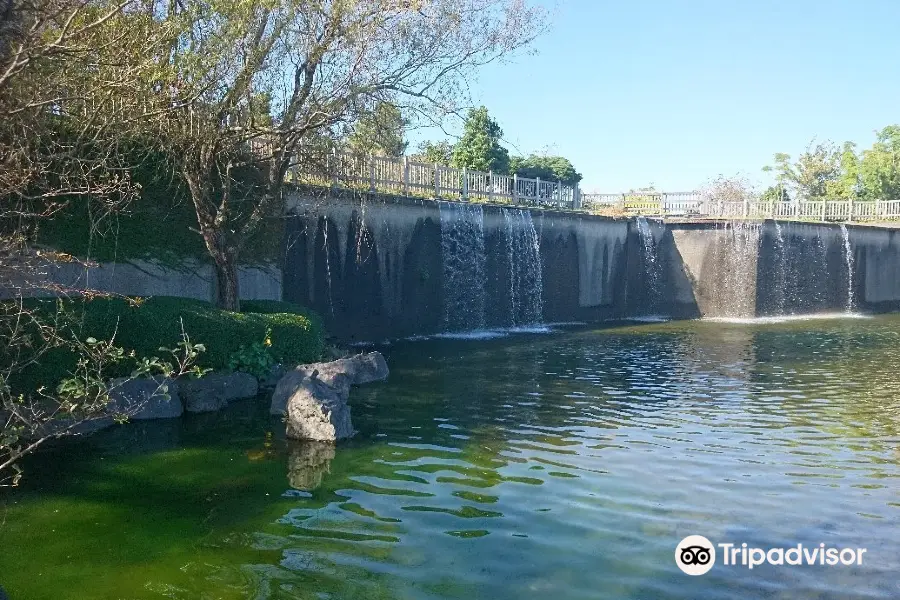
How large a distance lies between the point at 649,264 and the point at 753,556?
24.3 m

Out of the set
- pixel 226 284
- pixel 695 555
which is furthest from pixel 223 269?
pixel 695 555

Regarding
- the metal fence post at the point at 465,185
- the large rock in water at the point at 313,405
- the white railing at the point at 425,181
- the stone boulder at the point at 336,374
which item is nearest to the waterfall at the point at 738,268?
the white railing at the point at 425,181

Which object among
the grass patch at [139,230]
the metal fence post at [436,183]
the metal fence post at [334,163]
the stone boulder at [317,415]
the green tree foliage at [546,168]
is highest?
the green tree foliage at [546,168]

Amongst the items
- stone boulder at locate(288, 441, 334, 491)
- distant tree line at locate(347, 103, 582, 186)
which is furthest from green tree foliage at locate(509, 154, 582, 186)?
stone boulder at locate(288, 441, 334, 491)

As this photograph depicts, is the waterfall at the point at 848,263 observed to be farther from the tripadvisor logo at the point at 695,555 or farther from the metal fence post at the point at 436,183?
the tripadvisor logo at the point at 695,555

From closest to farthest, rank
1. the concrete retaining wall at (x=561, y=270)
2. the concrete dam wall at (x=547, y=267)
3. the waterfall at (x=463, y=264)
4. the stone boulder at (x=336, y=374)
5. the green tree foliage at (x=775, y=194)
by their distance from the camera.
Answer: the stone boulder at (x=336, y=374), the concrete retaining wall at (x=561, y=270), the concrete dam wall at (x=547, y=267), the waterfall at (x=463, y=264), the green tree foliage at (x=775, y=194)

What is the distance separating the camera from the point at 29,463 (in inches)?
341

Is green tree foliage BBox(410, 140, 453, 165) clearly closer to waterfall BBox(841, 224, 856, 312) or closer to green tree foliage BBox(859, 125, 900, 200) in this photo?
waterfall BBox(841, 224, 856, 312)

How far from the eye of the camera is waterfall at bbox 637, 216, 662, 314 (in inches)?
1169

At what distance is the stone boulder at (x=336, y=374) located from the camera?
11.1 metres

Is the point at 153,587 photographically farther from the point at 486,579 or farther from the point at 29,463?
the point at 29,463

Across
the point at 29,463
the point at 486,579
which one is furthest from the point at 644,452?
the point at 29,463

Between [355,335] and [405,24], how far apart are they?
7.64m

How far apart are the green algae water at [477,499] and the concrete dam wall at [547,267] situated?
18.5 ft
